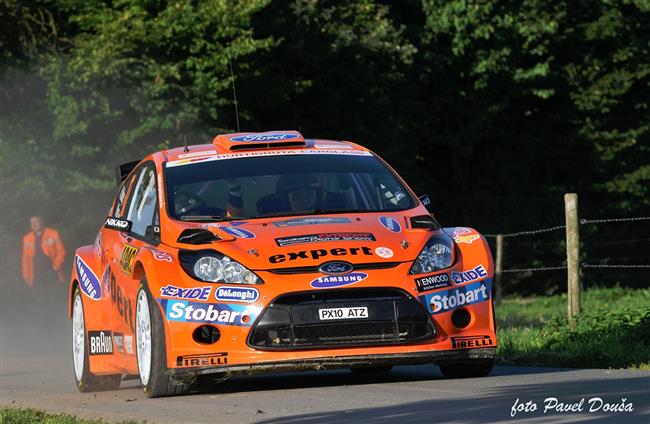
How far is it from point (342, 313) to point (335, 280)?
0.67ft

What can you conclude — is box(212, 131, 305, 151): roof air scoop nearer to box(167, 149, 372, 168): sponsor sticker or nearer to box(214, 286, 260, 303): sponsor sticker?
box(167, 149, 372, 168): sponsor sticker

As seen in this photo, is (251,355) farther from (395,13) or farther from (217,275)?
(395,13)

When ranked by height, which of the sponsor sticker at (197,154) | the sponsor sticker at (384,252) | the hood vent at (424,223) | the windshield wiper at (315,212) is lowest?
the sponsor sticker at (384,252)

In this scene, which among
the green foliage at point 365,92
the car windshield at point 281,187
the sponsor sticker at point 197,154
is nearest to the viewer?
the car windshield at point 281,187

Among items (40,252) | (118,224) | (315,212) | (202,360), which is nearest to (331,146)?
(315,212)

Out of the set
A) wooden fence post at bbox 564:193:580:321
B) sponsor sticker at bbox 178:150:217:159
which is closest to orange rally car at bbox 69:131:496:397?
sponsor sticker at bbox 178:150:217:159

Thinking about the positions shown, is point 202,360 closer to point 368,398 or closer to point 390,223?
point 368,398

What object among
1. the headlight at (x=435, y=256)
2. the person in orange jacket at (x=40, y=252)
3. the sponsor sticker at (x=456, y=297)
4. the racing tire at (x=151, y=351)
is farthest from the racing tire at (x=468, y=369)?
the person in orange jacket at (x=40, y=252)

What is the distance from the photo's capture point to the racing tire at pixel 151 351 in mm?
10055

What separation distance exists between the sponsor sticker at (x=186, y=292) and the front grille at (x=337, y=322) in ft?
1.24

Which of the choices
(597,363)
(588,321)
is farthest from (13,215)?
(597,363)

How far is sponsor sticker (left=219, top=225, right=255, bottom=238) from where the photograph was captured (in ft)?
33.6

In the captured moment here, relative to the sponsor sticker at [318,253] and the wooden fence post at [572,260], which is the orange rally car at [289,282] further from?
the wooden fence post at [572,260]

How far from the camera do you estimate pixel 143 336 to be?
1052 centimetres
